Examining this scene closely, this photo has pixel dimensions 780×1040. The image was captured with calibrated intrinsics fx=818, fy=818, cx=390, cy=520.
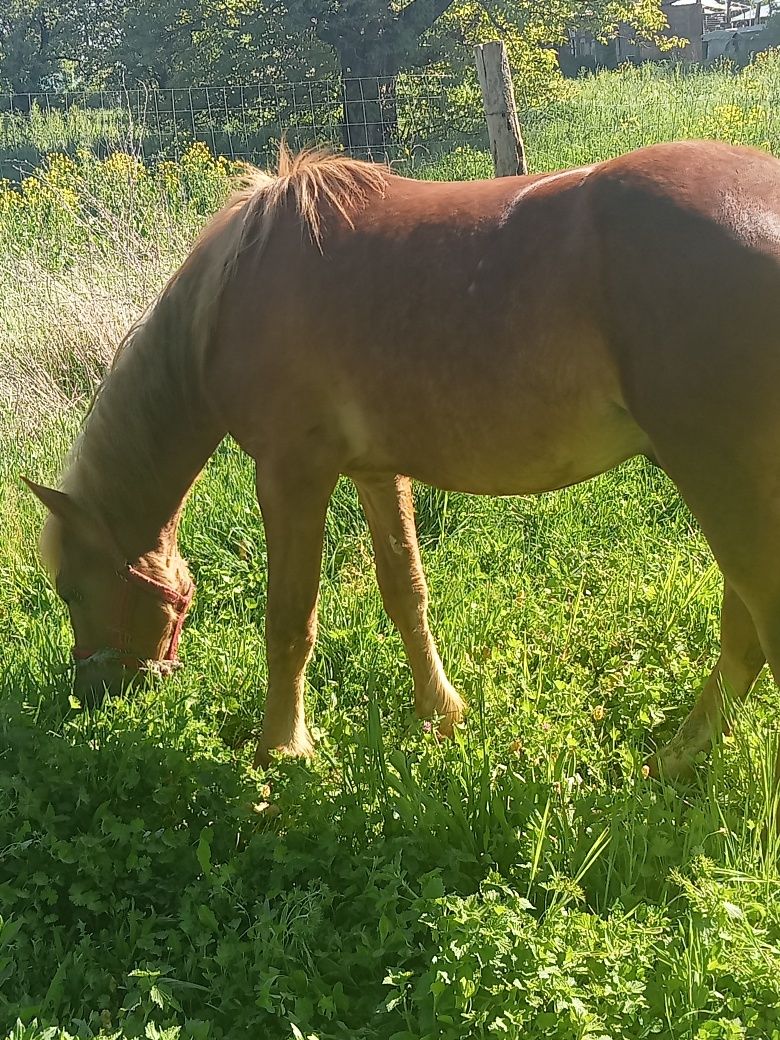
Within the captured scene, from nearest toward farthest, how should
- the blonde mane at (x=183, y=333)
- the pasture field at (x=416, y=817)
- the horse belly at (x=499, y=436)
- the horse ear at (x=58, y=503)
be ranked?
the pasture field at (x=416, y=817), the horse belly at (x=499, y=436), the blonde mane at (x=183, y=333), the horse ear at (x=58, y=503)

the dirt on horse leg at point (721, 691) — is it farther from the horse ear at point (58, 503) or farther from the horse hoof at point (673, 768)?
the horse ear at point (58, 503)

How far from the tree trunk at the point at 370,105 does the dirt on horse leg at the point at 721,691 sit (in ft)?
28.3

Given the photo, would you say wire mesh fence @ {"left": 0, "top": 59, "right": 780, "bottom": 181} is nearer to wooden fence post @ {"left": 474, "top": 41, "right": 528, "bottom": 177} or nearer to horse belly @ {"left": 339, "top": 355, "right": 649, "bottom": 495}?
wooden fence post @ {"left": 474, "top": 41, "right": 528, "bottom": 177}

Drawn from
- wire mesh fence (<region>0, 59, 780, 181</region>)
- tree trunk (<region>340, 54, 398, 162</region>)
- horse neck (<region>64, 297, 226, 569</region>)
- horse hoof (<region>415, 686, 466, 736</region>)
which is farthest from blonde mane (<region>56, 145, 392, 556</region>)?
tree trunk (<region>340, 54, 398, 162</region>)

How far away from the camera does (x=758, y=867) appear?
202cm

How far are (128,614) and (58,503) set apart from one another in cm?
44

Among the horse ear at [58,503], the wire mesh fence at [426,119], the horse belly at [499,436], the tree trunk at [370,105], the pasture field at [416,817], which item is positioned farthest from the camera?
the tree trunk at [370,105]

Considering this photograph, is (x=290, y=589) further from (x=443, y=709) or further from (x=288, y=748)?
(x=443, y=709)

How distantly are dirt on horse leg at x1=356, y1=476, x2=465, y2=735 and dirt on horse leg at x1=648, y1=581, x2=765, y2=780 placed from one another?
729 millimetres

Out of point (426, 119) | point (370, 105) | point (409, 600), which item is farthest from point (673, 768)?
point (426, 119)

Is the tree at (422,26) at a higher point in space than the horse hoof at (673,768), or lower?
higher

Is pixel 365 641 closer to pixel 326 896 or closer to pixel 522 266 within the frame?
pixel 326 896

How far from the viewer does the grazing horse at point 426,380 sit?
1.77 m

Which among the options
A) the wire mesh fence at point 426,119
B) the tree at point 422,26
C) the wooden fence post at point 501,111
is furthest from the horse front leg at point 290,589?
the tree at point 422,26
